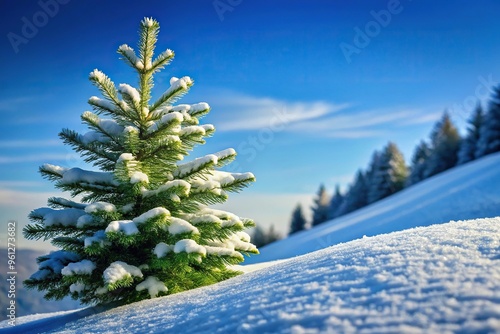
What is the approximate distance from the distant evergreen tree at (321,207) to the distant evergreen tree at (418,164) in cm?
1157

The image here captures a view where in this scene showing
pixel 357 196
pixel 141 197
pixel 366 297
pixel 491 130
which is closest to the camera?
pixel 366 297

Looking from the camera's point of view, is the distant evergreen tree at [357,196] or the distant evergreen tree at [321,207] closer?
the distant evergreen tree at [357,196]

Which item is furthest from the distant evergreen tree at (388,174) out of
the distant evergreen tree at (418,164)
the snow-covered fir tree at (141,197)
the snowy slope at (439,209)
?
the snow-covered fir tree at (141,197)

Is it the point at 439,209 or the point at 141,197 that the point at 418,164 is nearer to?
the point at 439,209

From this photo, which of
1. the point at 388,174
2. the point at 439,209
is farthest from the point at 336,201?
the point at 439,209

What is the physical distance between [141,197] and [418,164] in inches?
1624

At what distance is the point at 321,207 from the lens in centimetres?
4912

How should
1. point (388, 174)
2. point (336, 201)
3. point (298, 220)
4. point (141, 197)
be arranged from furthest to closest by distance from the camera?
1. point (298, 220)
2. point (336, 201)
3. point (388, 174)
4. point (141, 197)

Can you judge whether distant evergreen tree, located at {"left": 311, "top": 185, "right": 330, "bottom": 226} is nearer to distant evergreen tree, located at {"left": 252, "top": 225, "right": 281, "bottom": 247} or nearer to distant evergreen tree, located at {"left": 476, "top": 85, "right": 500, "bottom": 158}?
distant evergreen tree, located at {"left": 252, "top": 225, "right": 281, "bottom": 247}

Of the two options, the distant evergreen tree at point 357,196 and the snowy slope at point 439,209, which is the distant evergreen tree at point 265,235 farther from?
the snowy slope at point 439,209

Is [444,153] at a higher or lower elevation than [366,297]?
higher

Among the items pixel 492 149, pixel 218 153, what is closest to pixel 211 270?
pixel 218 153

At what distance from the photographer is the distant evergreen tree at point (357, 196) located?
4225 cm

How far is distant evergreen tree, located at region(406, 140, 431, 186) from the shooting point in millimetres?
39847
